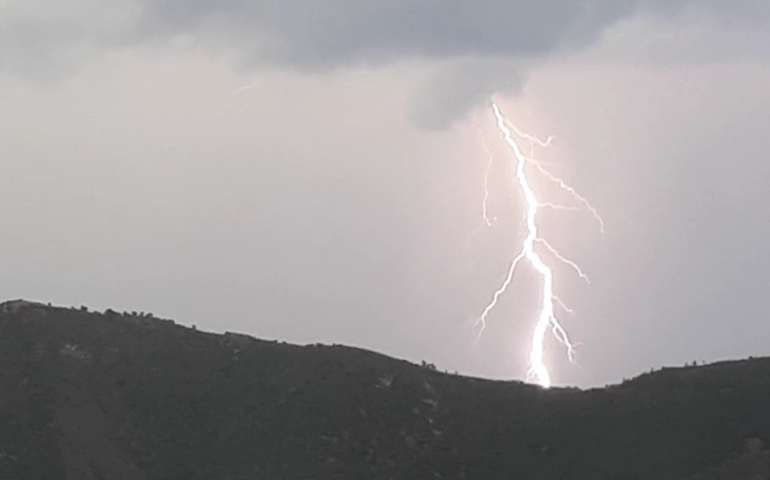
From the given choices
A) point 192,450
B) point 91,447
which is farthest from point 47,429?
point 192,450

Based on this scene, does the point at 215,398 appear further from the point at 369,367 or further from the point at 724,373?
the point at 724,373

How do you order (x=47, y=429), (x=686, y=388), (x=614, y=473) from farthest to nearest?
(x=686, y=388) → (x=47, y=429) → (x=614, y=473)

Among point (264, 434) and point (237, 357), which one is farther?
point (237, 357)

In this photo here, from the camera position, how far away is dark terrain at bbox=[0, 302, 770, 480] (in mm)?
36312

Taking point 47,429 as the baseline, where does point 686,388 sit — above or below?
above

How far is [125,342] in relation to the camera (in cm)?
4219

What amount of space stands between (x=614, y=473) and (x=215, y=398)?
13.3m

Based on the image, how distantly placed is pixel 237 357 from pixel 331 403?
4588 millimetres

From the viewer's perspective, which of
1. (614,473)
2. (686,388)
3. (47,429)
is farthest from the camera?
(686,388)

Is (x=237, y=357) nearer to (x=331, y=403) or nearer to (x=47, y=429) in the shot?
(x=331, y=403)

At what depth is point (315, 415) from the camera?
128ft

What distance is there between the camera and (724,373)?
134ft

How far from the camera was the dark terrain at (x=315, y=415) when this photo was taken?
36.3 metres

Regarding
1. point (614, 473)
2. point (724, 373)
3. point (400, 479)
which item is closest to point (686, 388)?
point (724, 373)
